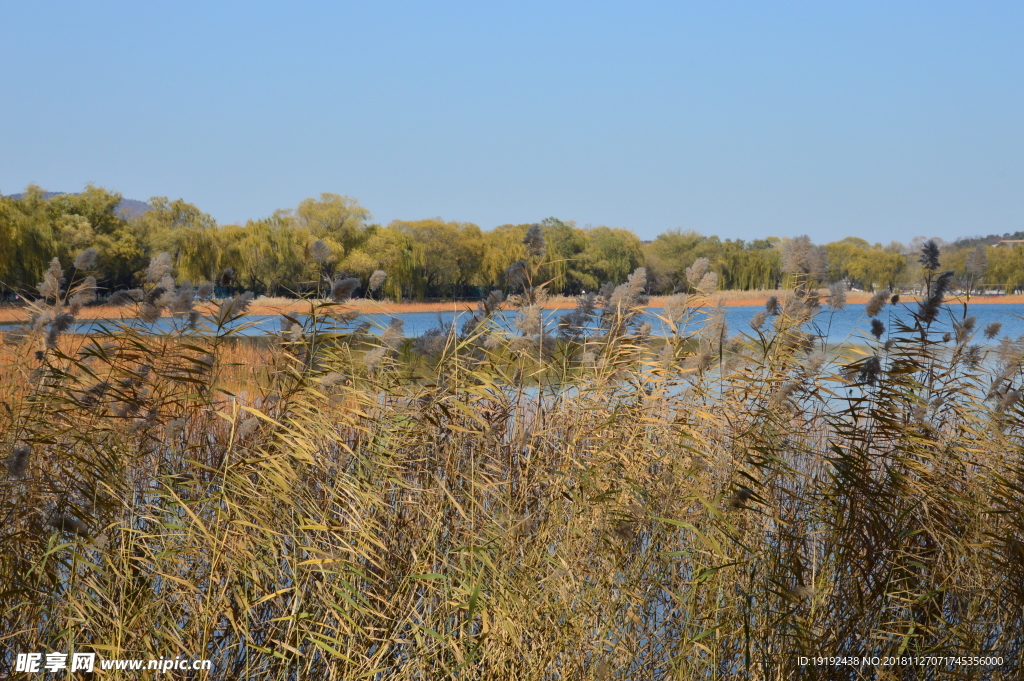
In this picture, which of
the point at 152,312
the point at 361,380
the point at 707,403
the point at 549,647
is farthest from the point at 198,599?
the point at 707,403

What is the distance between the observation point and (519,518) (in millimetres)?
3119

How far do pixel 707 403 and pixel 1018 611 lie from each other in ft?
5.14

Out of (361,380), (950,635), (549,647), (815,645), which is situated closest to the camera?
(549,647)

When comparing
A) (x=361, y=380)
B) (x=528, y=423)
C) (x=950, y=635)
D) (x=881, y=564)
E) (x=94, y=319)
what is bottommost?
(x=950, y=635)

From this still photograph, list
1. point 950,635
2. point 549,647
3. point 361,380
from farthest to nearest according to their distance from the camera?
1. point 361,380
2. point 950,635
3. point 549,647

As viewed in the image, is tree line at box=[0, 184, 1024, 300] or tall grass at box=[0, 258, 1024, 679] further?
tree line at box=[0, 184, 1024, 300]

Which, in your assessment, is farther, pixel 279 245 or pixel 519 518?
pixel 279 245

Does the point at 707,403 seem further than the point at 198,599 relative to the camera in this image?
Yes

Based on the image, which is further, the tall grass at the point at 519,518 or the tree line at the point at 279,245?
the tree line at the point at 279,245

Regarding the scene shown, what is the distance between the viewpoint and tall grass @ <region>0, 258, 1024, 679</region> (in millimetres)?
2723

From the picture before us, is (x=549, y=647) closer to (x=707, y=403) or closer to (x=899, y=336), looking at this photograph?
(x=707, y=403)

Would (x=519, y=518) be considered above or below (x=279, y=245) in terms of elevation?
below

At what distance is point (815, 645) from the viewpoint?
9.50ft

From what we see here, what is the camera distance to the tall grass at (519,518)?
8.93 feet
